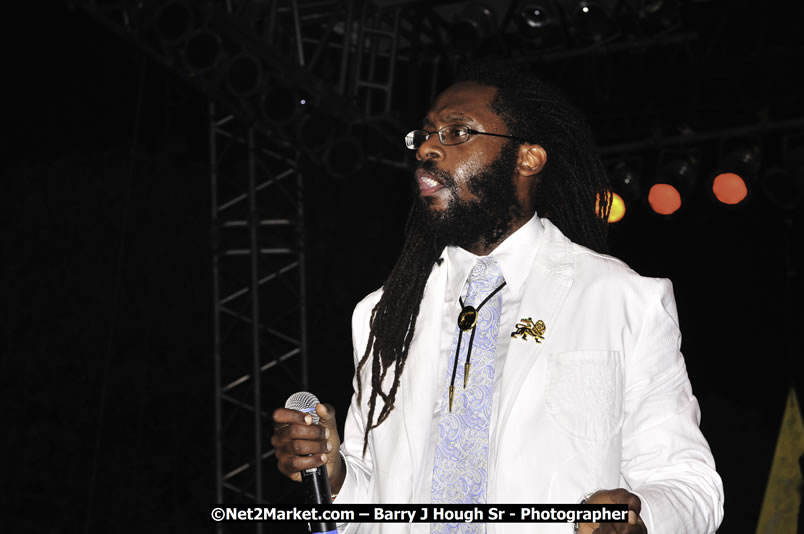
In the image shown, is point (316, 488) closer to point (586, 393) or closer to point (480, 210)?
point (586, 393)

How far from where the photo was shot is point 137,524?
735cm

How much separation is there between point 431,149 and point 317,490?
85 cm

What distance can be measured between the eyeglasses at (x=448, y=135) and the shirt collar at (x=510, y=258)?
239 mm

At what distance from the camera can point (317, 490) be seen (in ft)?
5.02

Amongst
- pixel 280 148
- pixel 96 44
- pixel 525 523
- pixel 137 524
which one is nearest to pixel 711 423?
pixel 280 148

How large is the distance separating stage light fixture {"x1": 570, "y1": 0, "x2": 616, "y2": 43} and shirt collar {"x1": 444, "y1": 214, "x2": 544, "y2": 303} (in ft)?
13.8

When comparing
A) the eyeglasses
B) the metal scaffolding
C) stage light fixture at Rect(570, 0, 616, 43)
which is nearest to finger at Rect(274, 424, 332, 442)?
the eyeglasses

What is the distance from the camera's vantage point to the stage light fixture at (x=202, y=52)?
17.5 feet

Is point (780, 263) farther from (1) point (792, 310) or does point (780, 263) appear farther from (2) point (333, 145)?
(2) point (333, 145)

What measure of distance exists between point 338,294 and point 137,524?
2.62 m

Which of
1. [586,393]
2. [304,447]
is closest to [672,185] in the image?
[586,393]

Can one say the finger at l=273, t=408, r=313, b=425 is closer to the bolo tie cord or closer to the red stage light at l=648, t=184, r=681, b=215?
the bolo tie cord

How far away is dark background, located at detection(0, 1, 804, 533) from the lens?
6.23 metres

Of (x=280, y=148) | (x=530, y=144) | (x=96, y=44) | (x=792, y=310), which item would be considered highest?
(x=96, y=44)
